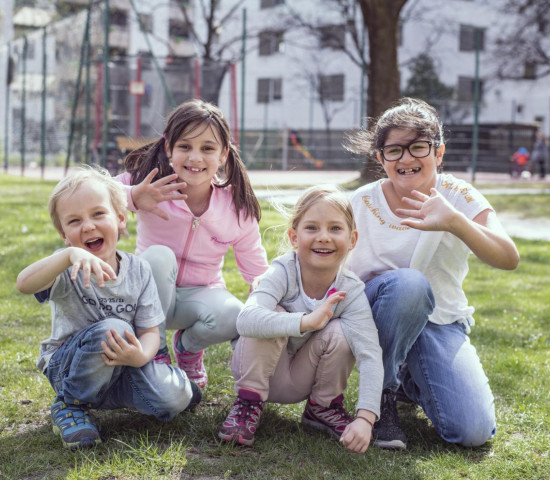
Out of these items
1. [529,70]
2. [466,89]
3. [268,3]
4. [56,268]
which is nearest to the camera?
[56,268]

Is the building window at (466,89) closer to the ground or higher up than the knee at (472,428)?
higher up

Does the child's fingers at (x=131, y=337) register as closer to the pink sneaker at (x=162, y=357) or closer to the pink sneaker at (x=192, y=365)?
the pink sneaker at (x=162, y=357)

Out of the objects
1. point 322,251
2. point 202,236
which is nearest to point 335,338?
point 322,251

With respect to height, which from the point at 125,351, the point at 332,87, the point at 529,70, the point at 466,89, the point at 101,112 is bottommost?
the point at 125,351

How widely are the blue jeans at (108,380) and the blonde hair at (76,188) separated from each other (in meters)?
0.40

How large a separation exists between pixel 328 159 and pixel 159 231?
A: 2109 centimetres

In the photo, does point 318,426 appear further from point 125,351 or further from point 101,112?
point 101,112

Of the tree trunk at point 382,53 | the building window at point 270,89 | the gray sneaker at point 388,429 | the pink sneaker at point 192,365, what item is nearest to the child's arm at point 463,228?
the gray sneaker at point 388,429

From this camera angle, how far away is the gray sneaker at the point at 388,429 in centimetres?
258

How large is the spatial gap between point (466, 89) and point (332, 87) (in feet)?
20.2

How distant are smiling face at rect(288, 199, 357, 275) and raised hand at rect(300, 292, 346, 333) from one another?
0.20 m

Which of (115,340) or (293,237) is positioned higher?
(293,237)

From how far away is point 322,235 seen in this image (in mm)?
2602

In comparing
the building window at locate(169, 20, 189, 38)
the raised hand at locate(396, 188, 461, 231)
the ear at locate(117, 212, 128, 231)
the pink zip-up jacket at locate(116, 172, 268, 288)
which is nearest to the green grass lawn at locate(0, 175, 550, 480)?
the pink zip-up jacket at locate(116, 172, 268, 288)
